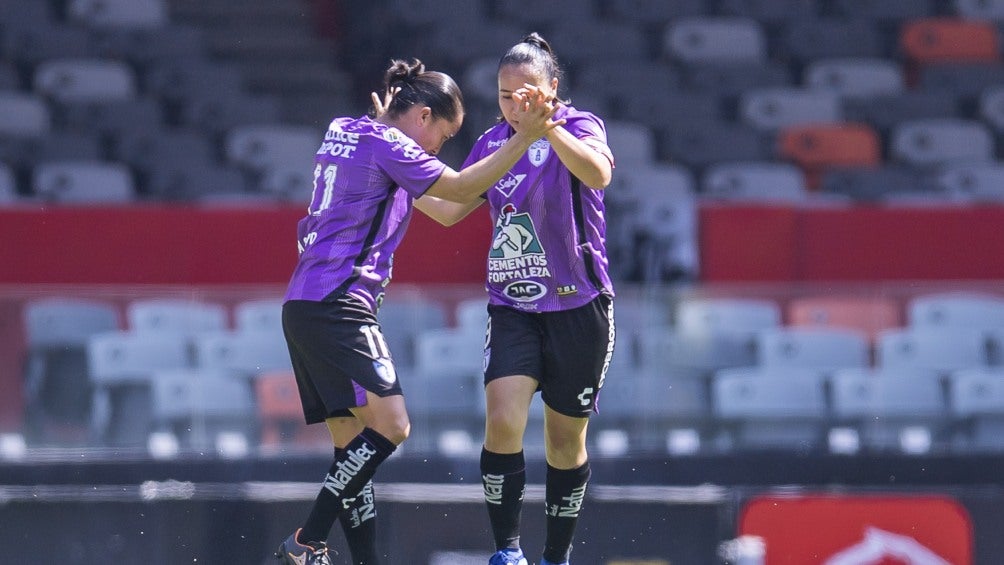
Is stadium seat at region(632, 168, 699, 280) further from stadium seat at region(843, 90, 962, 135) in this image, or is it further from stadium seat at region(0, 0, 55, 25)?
stadium seat at region(0, 0, 55, 25)

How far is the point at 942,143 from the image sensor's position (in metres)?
11.1

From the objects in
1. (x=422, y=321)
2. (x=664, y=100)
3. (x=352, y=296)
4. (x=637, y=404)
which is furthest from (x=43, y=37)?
(x=352, y=296)

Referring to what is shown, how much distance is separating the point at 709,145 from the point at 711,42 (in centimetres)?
140

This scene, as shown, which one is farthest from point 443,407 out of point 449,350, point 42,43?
point 42,43

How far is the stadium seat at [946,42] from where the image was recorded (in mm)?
12047

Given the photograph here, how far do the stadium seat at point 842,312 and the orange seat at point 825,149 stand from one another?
395cm

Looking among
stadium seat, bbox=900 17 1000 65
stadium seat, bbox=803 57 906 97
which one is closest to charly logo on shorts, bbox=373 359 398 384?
stadium seat, bbox=803 57 906 97

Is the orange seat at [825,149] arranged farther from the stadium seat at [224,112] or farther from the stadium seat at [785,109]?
the stadium seat at [224,112]

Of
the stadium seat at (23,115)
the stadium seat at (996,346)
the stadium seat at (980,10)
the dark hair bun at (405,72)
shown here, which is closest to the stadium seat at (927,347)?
the stadium seat at (996,346)

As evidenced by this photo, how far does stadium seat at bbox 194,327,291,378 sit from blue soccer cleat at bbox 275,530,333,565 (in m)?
2.12

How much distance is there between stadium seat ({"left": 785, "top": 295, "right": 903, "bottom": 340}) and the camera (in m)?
7.06

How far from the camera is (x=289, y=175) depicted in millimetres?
9992

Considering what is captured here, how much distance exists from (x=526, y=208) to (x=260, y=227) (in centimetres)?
370

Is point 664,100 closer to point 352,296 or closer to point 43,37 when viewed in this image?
point 43,37
